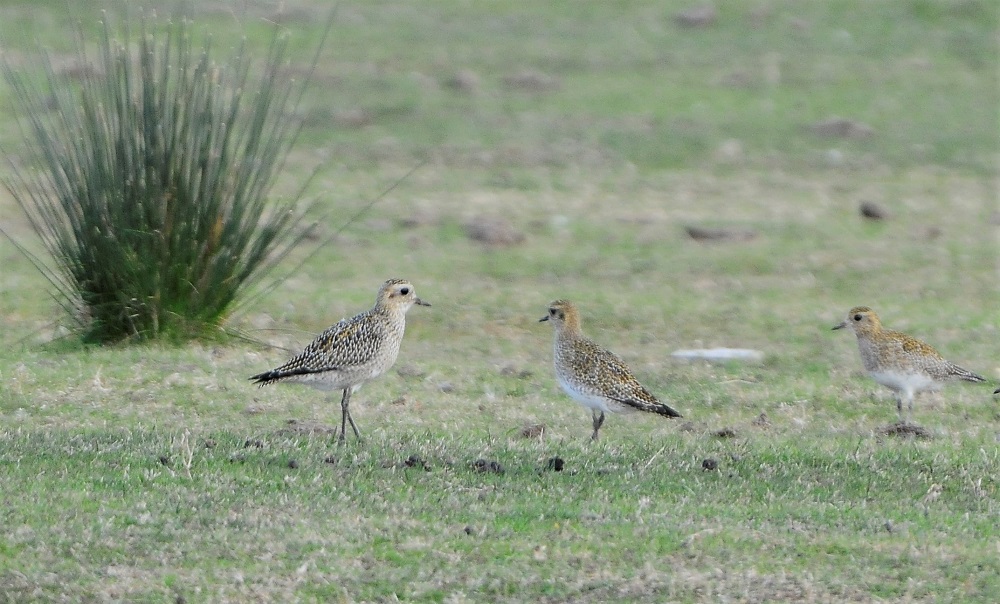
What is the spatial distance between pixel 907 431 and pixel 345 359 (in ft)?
11.9

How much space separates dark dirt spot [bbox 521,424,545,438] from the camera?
32.3 feet

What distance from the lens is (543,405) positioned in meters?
11.0

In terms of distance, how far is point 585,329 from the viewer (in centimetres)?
1393

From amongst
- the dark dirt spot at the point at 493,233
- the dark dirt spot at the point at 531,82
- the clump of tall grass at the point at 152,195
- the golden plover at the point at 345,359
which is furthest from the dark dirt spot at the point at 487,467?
the dark dirt spot at the point at 531,82

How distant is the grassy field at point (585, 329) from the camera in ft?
22.9

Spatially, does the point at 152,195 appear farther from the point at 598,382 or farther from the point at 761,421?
the point at 761,421

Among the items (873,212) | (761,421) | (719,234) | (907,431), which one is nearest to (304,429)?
(761,421)

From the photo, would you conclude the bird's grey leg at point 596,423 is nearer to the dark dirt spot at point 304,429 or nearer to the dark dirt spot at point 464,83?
the dark dirt spot at point 304,429

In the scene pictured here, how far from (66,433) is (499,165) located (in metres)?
13.2

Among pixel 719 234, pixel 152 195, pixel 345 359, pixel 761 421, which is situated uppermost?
pixel 152 195

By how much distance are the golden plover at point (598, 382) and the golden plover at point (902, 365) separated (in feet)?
6.21

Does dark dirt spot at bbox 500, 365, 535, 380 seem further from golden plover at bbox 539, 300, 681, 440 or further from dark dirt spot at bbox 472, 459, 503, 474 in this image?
dark dirt spot at bbox 472, 459, 503, 474

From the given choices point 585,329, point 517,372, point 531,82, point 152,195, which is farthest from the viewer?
point 531,82

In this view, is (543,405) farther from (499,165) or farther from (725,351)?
(499,165)
